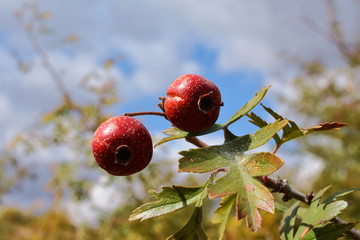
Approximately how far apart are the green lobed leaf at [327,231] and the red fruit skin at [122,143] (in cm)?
43

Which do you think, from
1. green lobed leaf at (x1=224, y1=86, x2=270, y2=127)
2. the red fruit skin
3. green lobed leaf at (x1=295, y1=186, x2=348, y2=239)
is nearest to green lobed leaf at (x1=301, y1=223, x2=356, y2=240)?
green lobed leaf at (x1=295, y1=186, x2=348, y2=239)

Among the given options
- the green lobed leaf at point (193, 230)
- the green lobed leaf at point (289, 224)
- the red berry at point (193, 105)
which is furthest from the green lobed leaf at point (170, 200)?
the green lobed leaf at point (289, 224)

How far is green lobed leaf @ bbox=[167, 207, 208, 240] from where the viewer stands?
3.19 feet

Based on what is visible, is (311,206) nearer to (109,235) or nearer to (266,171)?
(266,171)

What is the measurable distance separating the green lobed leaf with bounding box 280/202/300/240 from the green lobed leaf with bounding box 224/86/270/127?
313 millimetres

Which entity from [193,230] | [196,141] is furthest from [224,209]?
[196,141]

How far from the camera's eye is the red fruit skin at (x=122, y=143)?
96 cm

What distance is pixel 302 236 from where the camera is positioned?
949 millimetres

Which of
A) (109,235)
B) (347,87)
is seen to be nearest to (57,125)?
(109,235)

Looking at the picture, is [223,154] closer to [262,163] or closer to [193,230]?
[262,163]

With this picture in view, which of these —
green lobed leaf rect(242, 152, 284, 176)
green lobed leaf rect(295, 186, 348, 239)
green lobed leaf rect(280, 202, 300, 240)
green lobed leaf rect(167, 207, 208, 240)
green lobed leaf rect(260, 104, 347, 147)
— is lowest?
green lobed leaf rect(280, 202, 300, 240)

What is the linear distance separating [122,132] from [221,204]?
0.30m

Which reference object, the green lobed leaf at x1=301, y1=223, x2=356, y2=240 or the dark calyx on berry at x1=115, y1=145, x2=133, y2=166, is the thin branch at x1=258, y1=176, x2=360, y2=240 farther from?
the dark calyx on berry at x1=115, y1=145, x2=133, y2=166

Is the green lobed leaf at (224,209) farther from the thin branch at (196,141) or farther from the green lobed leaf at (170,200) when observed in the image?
the thin branch at (196,141)
